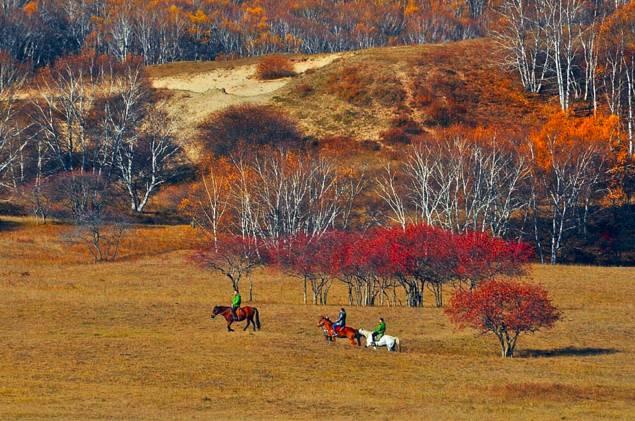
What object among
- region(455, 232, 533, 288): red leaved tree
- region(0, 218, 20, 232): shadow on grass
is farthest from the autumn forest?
region(455, 232, 533, 288): red leaved tree

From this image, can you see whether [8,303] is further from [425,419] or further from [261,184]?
[261,184]

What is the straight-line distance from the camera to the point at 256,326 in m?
55.7

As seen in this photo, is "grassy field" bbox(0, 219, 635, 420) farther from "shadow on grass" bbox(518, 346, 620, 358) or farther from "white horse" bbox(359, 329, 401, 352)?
"white horse" bbox(359, 329, 401, 352)

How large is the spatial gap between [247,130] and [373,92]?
18.7 metres

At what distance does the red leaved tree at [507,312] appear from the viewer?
52156mm

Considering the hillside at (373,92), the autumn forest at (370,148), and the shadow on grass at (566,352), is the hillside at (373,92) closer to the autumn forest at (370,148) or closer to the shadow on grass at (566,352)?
the autumn forest at (370,148)

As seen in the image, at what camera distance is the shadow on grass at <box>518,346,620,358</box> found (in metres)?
52.5

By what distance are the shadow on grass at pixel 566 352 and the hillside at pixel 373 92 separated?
250 ft

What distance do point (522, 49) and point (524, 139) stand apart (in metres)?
27.9

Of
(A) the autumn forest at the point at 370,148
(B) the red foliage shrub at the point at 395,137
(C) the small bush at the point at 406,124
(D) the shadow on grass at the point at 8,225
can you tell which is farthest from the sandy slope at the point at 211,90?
(D) the shadow on grass at the point at 8,225

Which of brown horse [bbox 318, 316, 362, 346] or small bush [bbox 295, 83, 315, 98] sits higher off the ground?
small bush [bbox 295, 83, 315, 98]

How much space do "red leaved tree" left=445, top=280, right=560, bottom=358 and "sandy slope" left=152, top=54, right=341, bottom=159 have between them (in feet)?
266

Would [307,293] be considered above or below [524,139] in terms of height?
below

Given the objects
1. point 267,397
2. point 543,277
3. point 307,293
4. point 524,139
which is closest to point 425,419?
point 267,397
